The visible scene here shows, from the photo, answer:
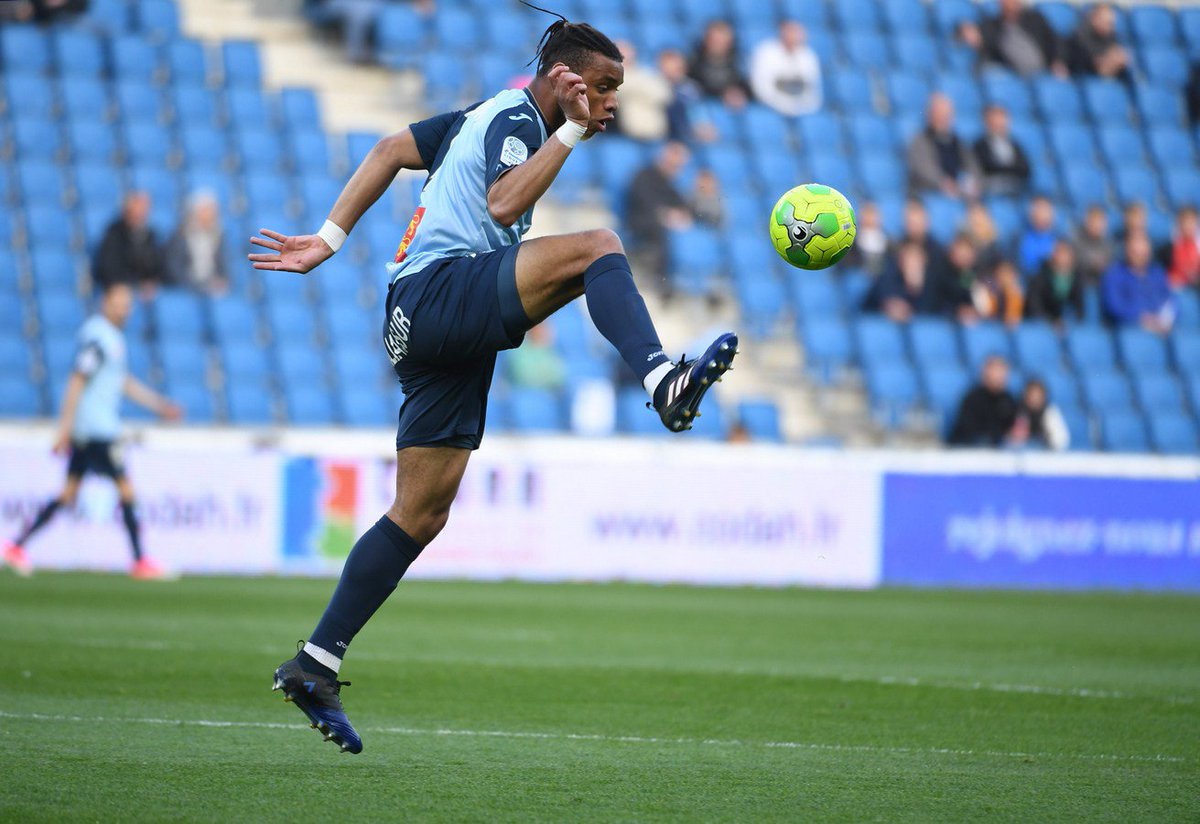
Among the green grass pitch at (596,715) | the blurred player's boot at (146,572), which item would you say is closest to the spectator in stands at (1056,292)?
the green grass pitch at (596,715)

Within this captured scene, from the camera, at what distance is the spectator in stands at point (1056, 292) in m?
19.0

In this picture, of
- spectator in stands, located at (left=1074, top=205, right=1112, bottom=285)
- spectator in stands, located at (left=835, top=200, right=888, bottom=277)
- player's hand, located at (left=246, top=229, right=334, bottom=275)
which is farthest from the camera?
spectator in stands, located at (left=1074, top=205, right=1112, bottom=285)

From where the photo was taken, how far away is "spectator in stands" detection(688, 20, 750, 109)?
1967 centimetres

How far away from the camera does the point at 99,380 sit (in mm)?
13625

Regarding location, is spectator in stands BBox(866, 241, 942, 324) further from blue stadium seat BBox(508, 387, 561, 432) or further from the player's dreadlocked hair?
the player's dreadlocked hair

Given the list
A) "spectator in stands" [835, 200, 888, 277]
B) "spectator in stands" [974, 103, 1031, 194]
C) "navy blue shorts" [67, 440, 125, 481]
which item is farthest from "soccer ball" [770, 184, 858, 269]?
"spectator in stands" [974, 103, 1031, 194]

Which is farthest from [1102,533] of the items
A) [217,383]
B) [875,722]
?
[875,722]

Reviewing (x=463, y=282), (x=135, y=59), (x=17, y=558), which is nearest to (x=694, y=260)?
(x=135, y=59)

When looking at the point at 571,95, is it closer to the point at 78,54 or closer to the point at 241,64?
the point at 78,54

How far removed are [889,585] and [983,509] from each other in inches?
46.9

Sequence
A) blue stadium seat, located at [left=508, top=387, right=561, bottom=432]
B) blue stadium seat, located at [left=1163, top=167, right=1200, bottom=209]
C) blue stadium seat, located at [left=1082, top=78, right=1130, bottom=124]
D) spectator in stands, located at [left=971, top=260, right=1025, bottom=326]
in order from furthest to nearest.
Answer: blue stadium seat, located at [left=1082, top=78, right=1130, bottom=124]
blue stadium seat, located at [left=1163, top=167, right=1200, bottom=209]
spectator in stands, located at [left=971, top=260, right=1025, bottom=326]
blue stadium seat, located at [left=508, top=387, right=561, bottom=432]

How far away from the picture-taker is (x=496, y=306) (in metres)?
5.18

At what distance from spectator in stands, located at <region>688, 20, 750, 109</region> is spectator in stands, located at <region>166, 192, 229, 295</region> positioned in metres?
6.19

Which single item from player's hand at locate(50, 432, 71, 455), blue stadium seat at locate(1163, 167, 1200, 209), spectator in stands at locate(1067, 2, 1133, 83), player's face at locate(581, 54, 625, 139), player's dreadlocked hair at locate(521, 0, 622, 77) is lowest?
player's hand at locate(50, 432, 71, 455)
